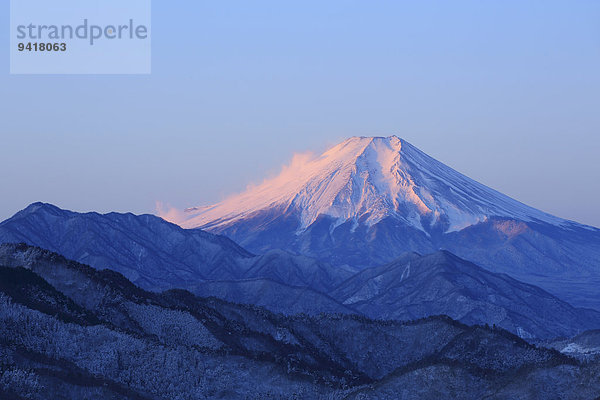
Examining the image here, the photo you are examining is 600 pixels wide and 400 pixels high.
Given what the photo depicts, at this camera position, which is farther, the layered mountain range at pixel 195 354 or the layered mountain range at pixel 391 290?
the layered mountain range at pixel 391 290

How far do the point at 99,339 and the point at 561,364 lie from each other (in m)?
30.7

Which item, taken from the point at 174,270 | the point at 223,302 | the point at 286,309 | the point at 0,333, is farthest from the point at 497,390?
the point at 174,270

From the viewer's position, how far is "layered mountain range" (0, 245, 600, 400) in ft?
198

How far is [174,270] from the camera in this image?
199125 mm

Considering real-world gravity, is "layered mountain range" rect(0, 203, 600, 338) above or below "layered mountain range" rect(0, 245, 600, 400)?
below

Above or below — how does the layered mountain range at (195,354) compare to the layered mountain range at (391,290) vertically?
above

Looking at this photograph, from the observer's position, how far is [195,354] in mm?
67625

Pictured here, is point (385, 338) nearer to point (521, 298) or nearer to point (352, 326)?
point (352, 326)

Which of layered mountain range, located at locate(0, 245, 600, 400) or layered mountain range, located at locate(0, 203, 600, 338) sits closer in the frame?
layered mountain range, located at locate(0, 245, 600, 400)

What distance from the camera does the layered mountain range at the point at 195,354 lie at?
60219mm

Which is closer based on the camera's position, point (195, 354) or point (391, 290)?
point (195, 354)

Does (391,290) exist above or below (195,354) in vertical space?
below

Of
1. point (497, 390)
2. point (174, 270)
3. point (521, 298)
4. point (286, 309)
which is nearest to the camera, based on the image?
point (497, 390)

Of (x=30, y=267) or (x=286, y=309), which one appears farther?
(x=286, y=309)
